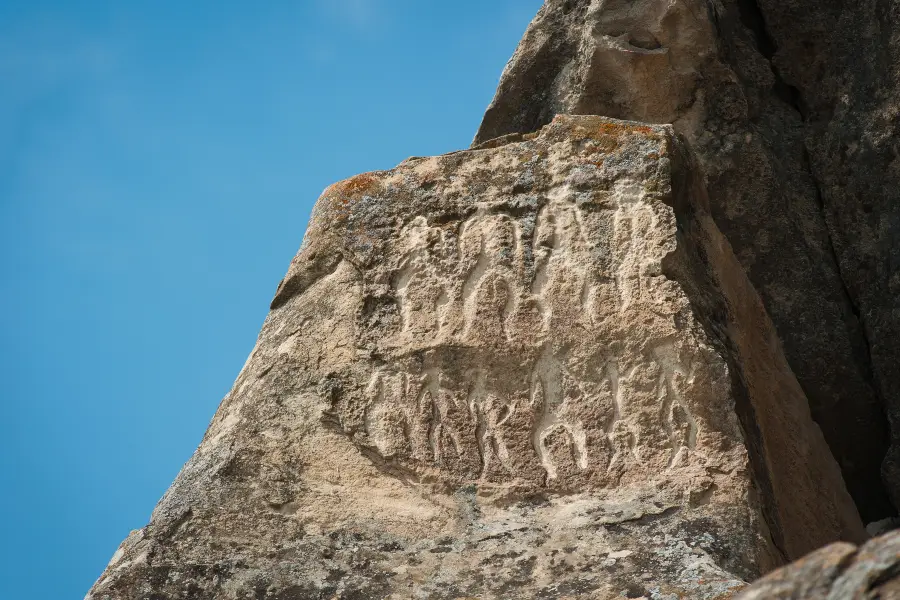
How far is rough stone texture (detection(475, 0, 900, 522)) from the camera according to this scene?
5727 mm

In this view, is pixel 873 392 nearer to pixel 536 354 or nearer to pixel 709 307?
pixel 709 307

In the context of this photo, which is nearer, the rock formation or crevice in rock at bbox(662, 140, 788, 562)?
the rock formation

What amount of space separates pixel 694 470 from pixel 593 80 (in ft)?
8.69

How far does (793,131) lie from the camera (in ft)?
20.2

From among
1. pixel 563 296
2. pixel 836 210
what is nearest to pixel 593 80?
pixel 836 210

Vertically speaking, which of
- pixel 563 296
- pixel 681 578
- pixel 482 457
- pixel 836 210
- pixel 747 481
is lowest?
pixel 681 578

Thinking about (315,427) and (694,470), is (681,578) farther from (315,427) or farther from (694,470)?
(315,427)

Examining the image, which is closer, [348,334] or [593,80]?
[348,334]

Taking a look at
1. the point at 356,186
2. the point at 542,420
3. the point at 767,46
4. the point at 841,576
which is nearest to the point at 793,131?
the point at 767,46

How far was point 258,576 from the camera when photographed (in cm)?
394

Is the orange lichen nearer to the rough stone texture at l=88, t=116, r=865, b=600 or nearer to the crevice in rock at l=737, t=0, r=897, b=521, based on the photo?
the rough stone texture at l=88, t=116, r=865, b=600

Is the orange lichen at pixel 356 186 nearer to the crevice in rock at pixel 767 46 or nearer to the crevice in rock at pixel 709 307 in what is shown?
the crevice in rock at pixel 709 307

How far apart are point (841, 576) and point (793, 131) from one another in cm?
403

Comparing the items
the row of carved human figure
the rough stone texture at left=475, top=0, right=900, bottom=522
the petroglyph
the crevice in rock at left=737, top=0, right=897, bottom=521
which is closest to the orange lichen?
the petroglyph
